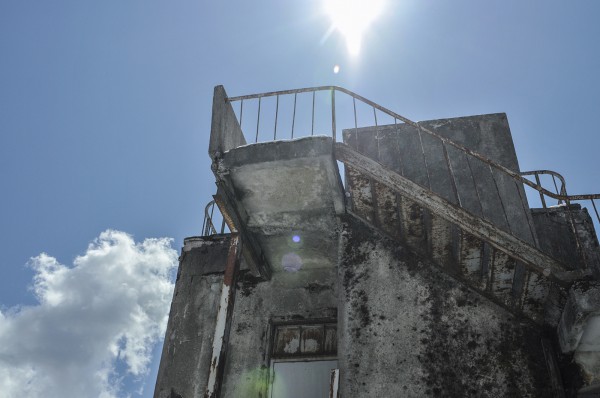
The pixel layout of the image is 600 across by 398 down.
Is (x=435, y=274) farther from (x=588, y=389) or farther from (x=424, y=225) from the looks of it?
(x=588, y=389)

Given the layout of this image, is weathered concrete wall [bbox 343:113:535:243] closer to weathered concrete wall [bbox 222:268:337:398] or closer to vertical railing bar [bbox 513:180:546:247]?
vertical railing bar [bbox 513:180:546:247]

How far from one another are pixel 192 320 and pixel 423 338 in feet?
12.4

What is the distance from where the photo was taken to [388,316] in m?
5.50

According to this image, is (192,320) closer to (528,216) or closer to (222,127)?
(222,127)

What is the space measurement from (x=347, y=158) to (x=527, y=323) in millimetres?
2770

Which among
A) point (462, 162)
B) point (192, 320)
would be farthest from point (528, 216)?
point (192, 320)

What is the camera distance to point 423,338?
5.30m

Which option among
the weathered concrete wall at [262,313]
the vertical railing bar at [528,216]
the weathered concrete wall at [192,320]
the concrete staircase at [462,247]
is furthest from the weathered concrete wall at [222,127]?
the vertical railing bar at [528,216]

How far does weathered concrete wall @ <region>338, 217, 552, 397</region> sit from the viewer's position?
5008 millimetres

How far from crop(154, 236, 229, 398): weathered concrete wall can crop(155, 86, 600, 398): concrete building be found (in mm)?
21

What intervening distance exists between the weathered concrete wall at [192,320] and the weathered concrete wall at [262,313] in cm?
38

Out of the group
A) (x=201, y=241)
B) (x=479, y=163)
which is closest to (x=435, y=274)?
(x=479, y=163)

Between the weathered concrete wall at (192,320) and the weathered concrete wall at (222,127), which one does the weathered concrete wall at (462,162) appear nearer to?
the weathered concrete wall at (222,127)

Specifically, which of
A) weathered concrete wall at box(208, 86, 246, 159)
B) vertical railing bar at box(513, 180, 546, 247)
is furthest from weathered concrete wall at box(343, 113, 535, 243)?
weathered concrete wall at box(208, 86, 246, 159)
